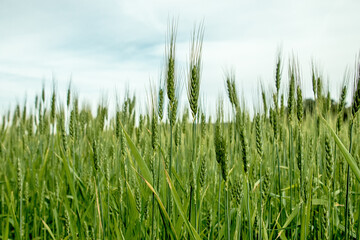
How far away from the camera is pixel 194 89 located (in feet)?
4.43

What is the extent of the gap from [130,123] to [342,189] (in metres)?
2.06

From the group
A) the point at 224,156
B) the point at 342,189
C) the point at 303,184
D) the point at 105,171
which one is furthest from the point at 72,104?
the point at 342,189

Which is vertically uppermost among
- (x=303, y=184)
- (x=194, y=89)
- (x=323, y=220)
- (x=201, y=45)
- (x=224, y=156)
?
(x=201, y=45)

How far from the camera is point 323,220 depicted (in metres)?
1.68

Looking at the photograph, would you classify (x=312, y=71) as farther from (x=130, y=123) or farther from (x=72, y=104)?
(x=72, y=104)

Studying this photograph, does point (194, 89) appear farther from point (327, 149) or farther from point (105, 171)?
point (327, 149)

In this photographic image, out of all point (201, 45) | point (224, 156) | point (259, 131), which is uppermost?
point (201, 45)

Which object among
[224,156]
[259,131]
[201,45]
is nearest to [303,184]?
[259,131]

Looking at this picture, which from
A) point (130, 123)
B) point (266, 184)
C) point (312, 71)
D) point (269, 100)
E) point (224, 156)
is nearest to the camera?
point (224, 156)

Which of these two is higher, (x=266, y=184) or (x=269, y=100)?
(x=269, y=100)

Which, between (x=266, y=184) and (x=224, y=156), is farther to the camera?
(x=266, y=184)

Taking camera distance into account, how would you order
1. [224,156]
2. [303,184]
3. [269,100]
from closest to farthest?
[224,156]
[303,184]
[269,100]

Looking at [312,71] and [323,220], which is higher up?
[312,71]

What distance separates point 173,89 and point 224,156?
423 mm
